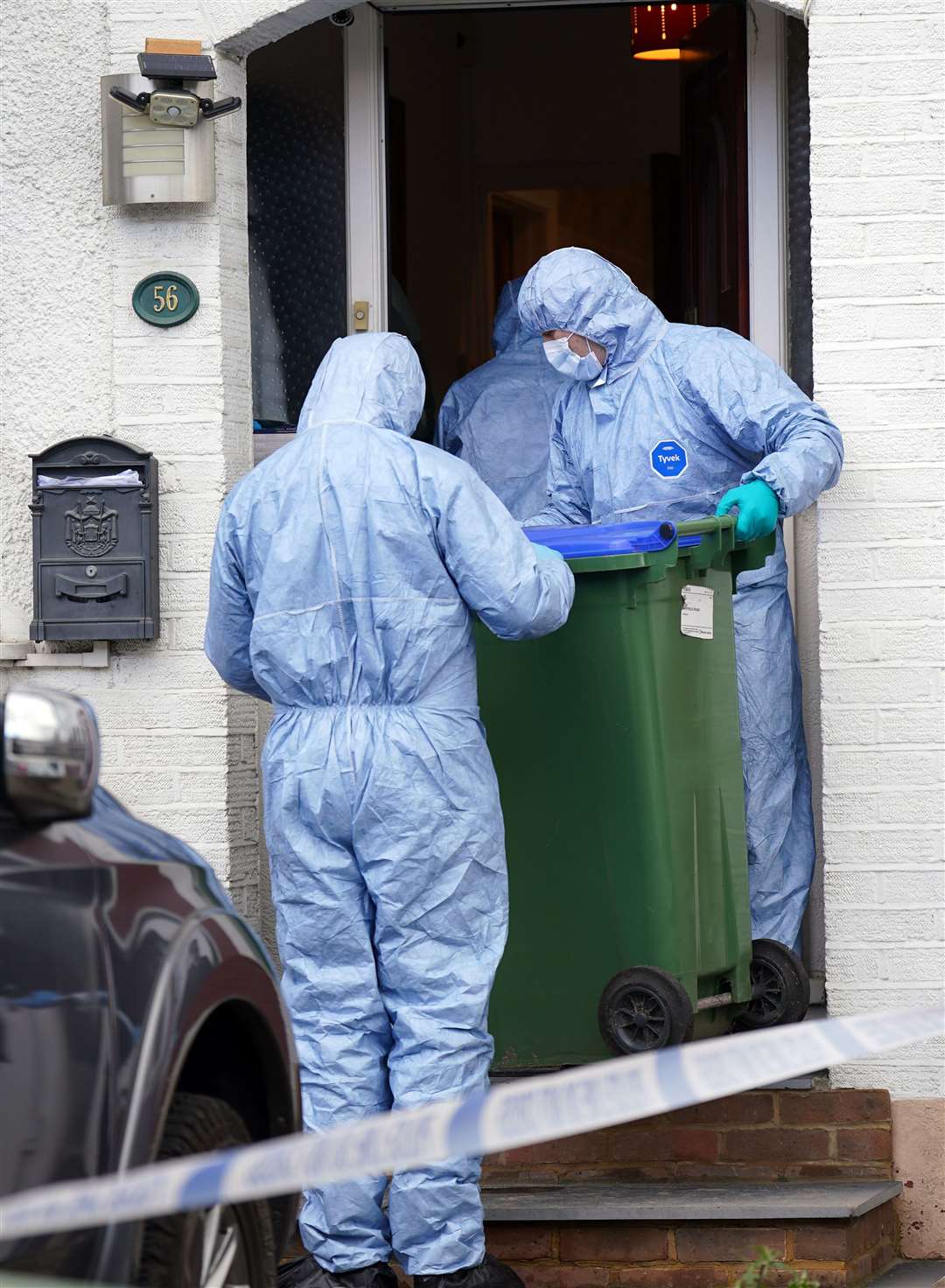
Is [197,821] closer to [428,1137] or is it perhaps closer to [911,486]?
[911,486]

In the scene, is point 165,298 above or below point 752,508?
above

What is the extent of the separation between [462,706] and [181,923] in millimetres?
1412

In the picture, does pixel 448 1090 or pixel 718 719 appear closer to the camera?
pixel 448 1090

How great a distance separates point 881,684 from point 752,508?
2.40ft

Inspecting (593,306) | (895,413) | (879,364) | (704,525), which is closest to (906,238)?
(879,364)

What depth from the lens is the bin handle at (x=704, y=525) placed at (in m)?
4.19

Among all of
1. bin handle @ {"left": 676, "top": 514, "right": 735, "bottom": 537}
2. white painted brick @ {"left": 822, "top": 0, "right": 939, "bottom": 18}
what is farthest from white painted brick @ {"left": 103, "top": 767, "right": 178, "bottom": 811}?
white painted brick @ {"left": 822, "top": 0, "right": 939, "bottom": 18}

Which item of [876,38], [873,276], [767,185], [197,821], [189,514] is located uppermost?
[876,38]

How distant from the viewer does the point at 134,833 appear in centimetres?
272

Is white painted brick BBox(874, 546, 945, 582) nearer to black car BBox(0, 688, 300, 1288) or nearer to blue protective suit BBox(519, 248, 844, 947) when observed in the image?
blue protective suit BBox(519, 248, 844, 947)

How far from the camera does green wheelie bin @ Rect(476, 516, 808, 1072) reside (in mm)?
4141

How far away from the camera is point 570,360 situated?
16.1 ft

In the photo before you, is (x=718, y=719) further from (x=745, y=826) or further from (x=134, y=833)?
(x=134, y=833)

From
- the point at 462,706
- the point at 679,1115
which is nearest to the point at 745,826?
the point at 679,1115
